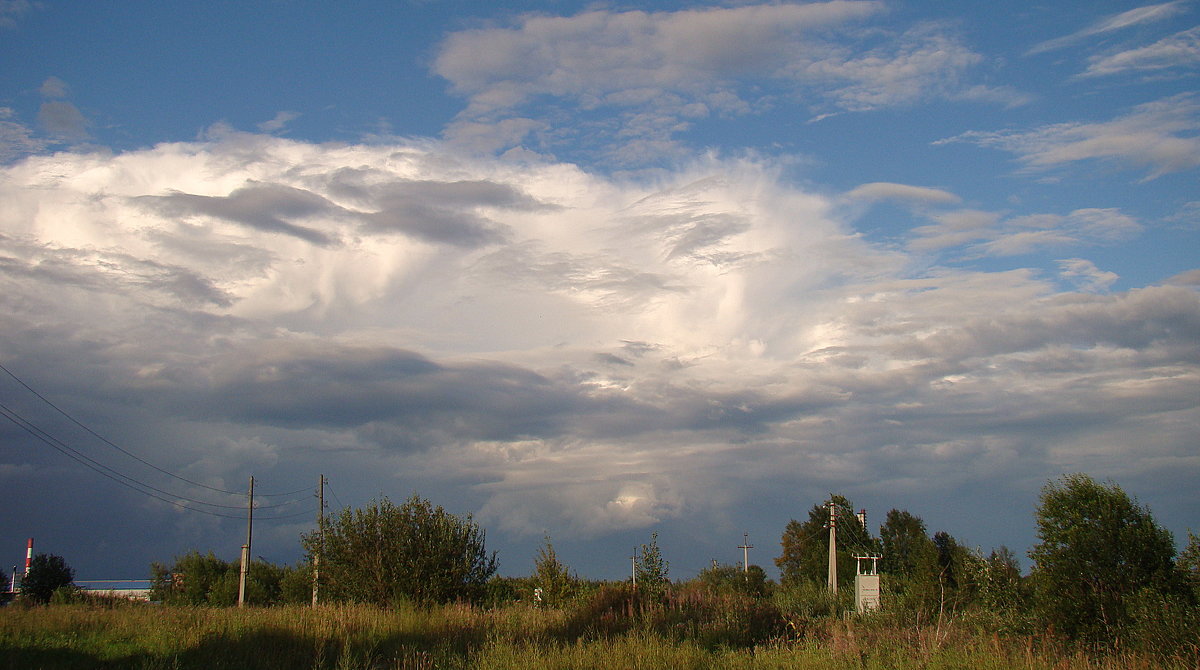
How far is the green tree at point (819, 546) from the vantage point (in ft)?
266

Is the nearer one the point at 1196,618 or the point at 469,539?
the point at 1196,618

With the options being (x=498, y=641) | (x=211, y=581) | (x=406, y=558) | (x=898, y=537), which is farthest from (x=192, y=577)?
(x=898, y=537)

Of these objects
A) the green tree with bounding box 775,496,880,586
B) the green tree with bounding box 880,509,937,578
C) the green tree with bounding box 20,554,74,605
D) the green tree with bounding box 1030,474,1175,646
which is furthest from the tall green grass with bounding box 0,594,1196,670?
the green tree with bounding box 880,509,937,578

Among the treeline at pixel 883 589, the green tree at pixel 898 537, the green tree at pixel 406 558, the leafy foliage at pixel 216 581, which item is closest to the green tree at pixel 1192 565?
the treeline at pixel 883 589

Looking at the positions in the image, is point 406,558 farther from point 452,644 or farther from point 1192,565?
point 1192,565

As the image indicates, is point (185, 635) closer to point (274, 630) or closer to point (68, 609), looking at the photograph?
point (274, 630)

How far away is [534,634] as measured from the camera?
2036 cm

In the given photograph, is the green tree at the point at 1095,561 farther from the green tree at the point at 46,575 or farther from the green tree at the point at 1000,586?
the green tree at the point at 46,575

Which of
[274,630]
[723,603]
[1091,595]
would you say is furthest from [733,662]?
[1091,595]

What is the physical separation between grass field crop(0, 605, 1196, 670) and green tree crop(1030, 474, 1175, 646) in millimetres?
6219

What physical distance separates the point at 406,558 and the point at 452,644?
40.0ft

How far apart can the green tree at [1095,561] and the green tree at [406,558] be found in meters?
19.0

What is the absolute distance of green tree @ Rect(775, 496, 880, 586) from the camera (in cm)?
8112

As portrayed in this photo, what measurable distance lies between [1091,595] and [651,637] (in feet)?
45.2
